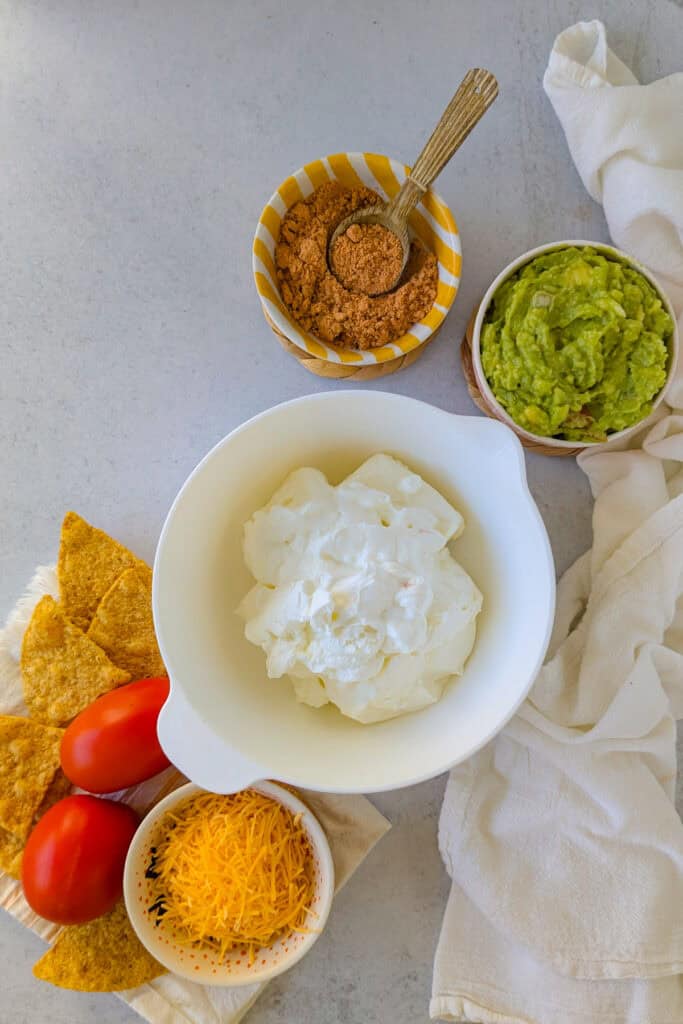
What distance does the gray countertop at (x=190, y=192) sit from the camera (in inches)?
56.2

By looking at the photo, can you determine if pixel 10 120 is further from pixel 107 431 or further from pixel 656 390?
pixel 656 390

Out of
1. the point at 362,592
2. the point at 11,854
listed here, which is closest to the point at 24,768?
the point at 11,854

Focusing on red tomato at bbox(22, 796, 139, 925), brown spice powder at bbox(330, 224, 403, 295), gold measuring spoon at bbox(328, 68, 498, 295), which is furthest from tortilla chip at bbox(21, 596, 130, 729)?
gold measuring spoon at bbox(328, 68, 498, 295)

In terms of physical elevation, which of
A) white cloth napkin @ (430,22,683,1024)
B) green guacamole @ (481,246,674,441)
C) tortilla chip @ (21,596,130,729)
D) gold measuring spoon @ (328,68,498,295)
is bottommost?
white cloth napkin @ (430,22,683,1024)

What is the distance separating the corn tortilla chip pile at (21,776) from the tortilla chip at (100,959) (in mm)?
141

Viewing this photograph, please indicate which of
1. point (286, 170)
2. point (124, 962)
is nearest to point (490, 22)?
point (286, 170)

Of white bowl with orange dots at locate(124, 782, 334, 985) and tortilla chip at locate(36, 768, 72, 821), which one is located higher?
tortilla chip at locate(36, 768, 72, 821)

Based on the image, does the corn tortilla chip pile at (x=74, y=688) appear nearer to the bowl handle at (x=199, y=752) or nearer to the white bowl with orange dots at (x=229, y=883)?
the white bowl with orange dots at (x=229, y=883)

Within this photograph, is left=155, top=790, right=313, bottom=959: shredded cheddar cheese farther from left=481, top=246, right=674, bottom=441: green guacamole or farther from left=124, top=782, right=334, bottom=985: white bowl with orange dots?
left=481, top=246, right=674, bottom=441: green guacamole

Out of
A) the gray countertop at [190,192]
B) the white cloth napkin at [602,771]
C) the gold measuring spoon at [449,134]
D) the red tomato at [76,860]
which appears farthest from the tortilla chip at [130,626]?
the gold measuring spoon at [449,134]

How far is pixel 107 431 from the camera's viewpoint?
1.43 meters

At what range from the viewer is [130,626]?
1338 millimetres

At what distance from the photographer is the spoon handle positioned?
3.96 feet

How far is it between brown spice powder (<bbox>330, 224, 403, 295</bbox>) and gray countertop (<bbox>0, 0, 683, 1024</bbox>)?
0.62 feet
